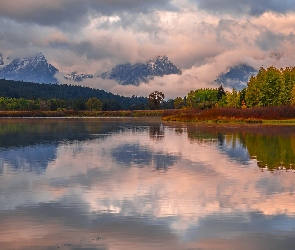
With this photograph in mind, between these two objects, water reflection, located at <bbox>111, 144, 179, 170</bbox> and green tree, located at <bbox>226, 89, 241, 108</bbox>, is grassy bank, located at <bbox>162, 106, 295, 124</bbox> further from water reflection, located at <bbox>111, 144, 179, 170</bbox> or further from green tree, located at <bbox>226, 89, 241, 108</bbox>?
water reflection, located at <bbox>111, 144, 179, 170</bbox>

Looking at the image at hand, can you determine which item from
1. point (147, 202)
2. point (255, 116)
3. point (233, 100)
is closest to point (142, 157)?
point (147, 202)

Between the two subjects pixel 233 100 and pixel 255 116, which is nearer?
pixel 255 116

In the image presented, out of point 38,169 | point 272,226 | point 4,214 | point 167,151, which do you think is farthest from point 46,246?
point 167,151

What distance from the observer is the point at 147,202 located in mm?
20750

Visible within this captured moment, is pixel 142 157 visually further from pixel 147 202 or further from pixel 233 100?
pixel 233 100

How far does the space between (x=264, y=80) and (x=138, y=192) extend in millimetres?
116232

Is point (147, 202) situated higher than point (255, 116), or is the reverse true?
point (255, 116)

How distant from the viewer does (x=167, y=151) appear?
43.6m

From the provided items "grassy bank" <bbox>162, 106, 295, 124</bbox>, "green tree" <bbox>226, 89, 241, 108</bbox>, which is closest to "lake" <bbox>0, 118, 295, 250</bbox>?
"grassy bank" <bbox>162, 106, 295, 124</bbox>

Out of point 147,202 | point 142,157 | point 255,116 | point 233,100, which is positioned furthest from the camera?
point 233,100

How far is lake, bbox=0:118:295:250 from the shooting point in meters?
15.5

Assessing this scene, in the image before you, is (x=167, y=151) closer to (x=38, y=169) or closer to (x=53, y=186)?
(x=38, y=169)

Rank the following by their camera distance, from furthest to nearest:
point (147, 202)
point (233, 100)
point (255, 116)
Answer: point (233, 100), point (255, 116), point (147, 202)

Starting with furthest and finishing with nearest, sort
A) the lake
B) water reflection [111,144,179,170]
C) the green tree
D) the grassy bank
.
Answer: the green tree → the grassy bank → water reflection [111,144,179,170] → the lake
